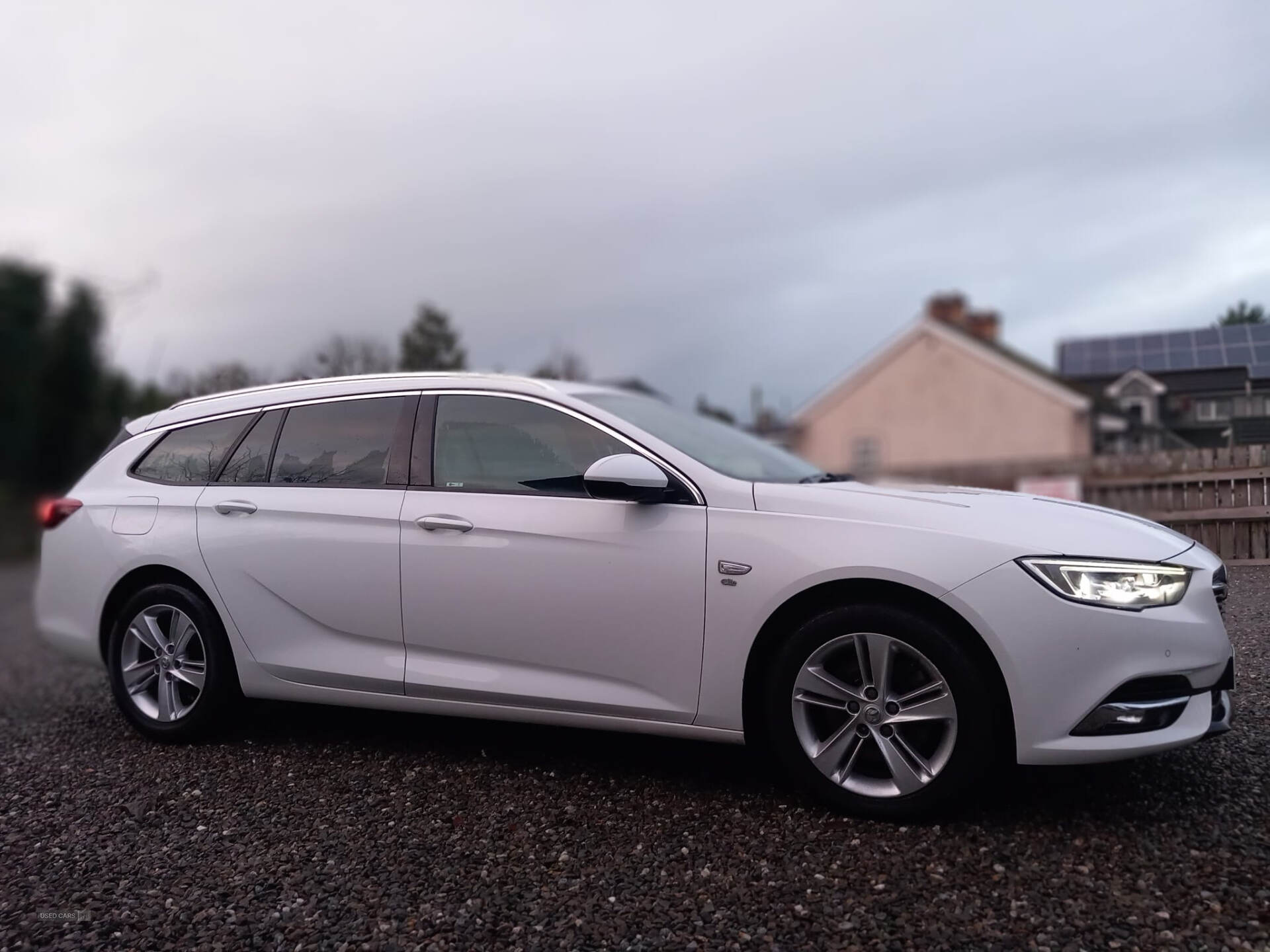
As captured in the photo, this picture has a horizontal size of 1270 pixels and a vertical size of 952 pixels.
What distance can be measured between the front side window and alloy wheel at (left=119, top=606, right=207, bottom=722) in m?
1.42

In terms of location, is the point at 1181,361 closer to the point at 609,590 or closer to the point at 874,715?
the point at 874,715

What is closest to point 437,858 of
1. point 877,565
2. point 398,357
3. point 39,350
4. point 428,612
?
point 428,612

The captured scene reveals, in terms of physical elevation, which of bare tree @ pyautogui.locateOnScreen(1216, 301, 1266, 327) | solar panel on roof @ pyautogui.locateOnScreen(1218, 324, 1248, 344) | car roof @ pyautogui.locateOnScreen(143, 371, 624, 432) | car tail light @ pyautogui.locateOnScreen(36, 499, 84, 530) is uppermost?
bare tree @ pyautogui.locateOnScreen(1216, 301, 1266, 327)

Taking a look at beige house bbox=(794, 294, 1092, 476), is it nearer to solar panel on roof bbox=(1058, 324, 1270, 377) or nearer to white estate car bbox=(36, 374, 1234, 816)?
solar panel on roof bbox=(1058, 324, 1270, 377)

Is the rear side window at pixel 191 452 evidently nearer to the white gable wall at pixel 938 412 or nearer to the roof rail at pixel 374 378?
the roof rail at pixel 374 378

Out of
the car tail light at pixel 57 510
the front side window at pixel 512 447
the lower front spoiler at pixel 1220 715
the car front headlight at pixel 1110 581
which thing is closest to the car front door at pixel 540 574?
the front side window at pixel 512 447

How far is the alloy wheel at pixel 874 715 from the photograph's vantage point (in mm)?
3111

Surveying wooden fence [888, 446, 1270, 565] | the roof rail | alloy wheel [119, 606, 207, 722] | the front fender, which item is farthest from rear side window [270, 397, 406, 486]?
wooden fence [888, 446, 1270, 565]

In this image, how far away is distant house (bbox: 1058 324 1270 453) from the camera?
4.59 m

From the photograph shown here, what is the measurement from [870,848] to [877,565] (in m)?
0.86

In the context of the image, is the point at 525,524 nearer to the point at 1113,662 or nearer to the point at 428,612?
the point at 428,612

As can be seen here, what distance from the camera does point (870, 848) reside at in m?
3.04

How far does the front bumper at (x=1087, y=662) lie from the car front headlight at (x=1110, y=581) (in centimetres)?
3

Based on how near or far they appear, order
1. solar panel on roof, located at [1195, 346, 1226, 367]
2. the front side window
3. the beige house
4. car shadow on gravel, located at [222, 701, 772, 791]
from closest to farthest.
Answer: the front side window < car shadow on gravel, located at [222, 701, 772, 791] < solar panel on roof, located at [1195, 346, 1226, 367] < the beige house
